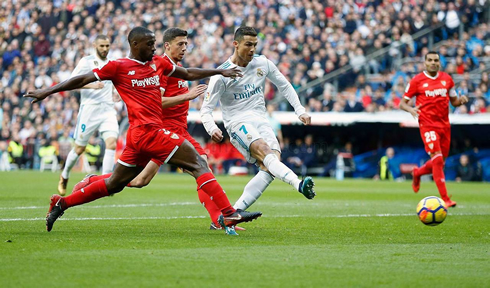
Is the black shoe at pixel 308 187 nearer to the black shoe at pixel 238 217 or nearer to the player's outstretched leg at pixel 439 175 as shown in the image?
the black shoe at pixel 238 217

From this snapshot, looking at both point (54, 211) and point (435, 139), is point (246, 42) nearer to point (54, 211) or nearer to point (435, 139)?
point (54, 211)

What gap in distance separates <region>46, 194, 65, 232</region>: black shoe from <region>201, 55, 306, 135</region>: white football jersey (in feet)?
6.06

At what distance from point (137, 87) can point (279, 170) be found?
1.77 meters

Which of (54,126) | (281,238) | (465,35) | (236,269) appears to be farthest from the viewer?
(54,126)

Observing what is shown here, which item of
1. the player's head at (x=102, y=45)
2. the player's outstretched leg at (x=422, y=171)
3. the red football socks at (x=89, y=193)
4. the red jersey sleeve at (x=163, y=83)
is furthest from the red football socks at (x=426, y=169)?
the red football socks at (x=89, y=193)

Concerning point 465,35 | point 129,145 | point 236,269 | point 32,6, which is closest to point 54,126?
point 32,6

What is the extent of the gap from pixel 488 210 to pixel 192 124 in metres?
16.8

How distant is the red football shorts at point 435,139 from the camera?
13.4 m

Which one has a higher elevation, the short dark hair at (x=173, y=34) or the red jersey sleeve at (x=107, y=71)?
the short dark hair at (x=173, y=34)

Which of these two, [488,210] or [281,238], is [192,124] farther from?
[281,238]

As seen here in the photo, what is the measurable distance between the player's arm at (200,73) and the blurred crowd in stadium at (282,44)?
17.1 m

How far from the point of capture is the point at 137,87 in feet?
27.0

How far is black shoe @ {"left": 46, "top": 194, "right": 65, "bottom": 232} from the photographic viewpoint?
8422 mm

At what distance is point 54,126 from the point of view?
31.8 meters
